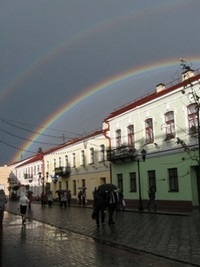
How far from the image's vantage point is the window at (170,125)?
97.1 ft

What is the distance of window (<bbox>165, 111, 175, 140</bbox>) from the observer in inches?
1165

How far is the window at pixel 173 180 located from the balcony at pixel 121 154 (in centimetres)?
543

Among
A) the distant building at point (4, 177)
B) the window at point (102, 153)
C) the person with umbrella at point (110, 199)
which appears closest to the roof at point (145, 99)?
the window at point (102, 153)

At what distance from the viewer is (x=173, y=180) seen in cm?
2934

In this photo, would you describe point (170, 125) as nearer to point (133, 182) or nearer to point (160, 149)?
point (160, 149)

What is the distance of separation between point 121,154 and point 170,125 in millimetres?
7241

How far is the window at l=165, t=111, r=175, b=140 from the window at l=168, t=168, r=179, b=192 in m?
2.52

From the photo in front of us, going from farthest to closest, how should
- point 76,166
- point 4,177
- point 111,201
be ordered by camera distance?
point 4,177
point 76,166
point 111,201

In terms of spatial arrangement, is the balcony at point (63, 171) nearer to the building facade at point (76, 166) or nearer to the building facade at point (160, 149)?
the building facade at point (76, 166)

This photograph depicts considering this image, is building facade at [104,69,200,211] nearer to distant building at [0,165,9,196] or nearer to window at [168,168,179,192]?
window at [168,168,179,192]

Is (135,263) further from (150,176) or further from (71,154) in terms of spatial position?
(71,154)

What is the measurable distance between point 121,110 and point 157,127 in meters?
7.49

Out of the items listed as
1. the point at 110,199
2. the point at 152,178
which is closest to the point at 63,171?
the point at 152,178

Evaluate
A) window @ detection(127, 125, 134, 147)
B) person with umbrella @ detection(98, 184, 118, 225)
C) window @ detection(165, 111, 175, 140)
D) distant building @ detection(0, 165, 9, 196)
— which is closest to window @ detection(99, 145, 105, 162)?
window @ detection(127, 125, 134, 147)
